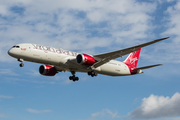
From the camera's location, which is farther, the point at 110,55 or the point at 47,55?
the point at 110,55

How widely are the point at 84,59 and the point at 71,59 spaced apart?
2.26m

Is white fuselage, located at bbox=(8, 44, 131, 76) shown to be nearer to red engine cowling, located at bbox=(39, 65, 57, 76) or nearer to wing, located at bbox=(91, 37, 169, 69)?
wing, located at bbox=(91, 37, 169, 69)

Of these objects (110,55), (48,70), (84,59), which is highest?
(48,70)

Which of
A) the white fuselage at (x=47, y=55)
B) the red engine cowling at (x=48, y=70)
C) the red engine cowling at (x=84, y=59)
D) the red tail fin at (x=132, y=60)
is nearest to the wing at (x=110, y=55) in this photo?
the red engine cowling at (x=84, y=59)

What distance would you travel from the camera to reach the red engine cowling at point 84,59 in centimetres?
3741

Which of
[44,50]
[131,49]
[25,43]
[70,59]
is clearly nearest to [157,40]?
[131,49]

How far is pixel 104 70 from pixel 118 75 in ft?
13.6

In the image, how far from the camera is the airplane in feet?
115

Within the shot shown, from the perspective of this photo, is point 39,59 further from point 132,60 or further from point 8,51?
point 132,60

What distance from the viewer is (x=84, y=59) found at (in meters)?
37.4

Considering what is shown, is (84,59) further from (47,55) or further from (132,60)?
(132,60)

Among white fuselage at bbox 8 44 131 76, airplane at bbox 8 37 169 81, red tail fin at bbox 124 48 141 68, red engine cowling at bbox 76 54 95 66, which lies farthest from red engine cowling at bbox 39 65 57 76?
red tail fin at bbox 124 48 141 68

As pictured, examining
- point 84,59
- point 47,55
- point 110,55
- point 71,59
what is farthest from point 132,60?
point 47,55

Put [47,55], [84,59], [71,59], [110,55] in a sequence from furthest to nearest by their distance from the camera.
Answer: [110,55]
[71,59]
[84,59]
[47,55]
